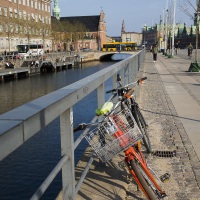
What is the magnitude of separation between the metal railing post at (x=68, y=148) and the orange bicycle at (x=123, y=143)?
440 mm

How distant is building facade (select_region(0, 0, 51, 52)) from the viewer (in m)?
59.5

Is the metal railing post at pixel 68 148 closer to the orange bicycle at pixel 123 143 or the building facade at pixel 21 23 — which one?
the orange bicycle at pixel 123 143

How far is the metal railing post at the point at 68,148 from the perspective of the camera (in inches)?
105

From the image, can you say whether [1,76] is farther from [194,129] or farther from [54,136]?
[194,129]

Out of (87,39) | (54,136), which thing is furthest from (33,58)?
(87,39)

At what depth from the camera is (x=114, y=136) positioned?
126 inches

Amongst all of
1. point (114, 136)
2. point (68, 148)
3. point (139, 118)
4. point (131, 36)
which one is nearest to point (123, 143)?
point (114, 136)

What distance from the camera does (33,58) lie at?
178 feet

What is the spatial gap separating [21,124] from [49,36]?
82596mm

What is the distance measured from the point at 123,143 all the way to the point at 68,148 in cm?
68

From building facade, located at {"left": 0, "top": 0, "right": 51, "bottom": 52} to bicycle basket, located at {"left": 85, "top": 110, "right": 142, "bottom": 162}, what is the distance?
178 ft

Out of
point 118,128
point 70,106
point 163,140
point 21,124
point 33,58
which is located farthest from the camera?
point 33,58

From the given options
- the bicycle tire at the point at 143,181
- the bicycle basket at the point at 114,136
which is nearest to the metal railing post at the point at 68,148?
the bicycle basket at the point at 114,136

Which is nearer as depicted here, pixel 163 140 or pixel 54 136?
pixel 163 140
